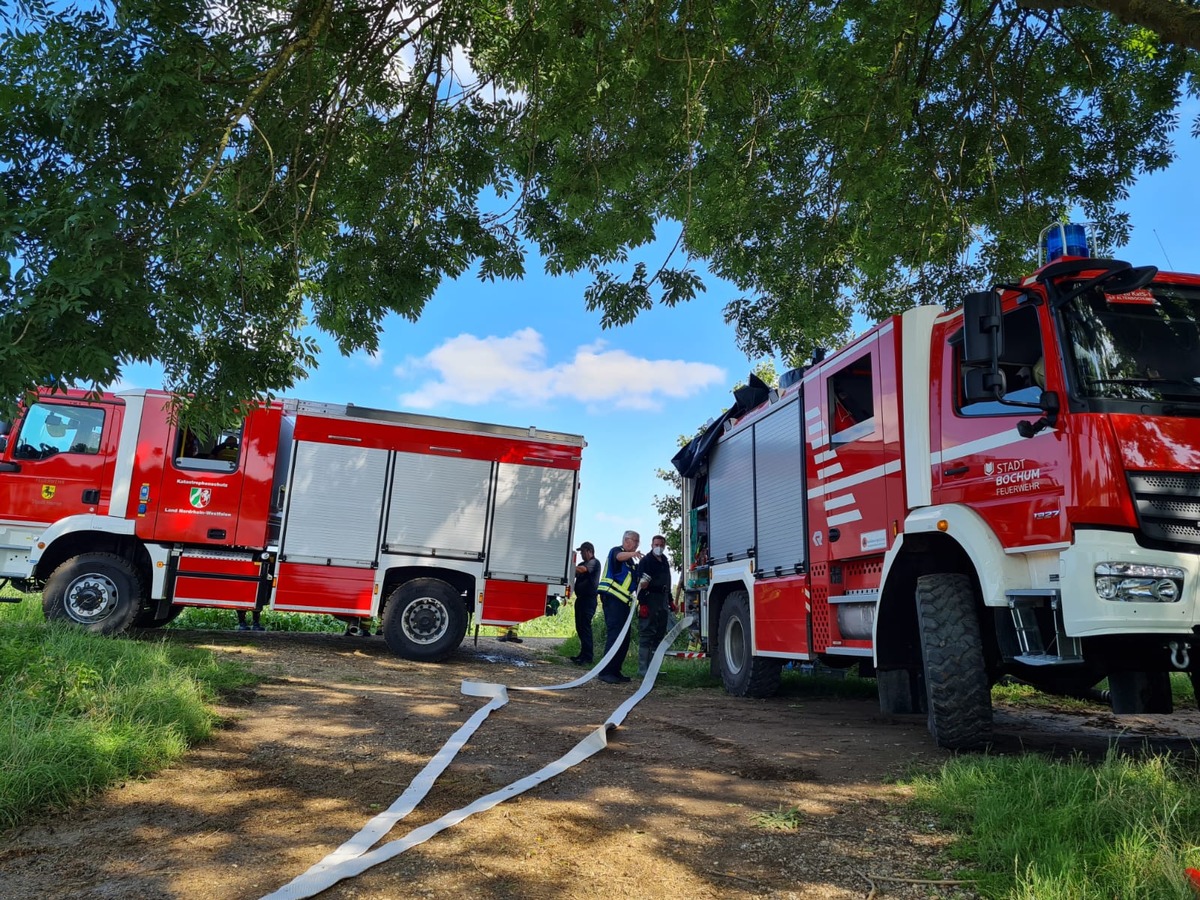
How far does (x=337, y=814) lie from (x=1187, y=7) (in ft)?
21.0

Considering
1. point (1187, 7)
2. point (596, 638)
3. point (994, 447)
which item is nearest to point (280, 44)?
point (994, 447)

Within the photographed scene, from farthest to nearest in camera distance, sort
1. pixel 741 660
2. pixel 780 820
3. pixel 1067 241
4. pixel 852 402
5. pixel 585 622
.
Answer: pixel 585 622, pixel 741 660, pixel 852 402, pixel 1067 241, pixel 780 820

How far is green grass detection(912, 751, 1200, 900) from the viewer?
2754 millimetres

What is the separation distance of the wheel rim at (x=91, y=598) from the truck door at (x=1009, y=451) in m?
8.70

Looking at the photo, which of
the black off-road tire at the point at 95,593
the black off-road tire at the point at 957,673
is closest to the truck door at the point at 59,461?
the black off-road tire at the point at 95,593

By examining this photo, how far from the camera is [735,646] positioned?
8938 millimetres

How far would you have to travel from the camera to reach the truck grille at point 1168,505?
4195mm

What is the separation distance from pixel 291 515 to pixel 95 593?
2.19 m

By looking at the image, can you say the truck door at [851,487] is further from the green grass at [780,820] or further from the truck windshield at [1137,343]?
the green grass at [780,820]

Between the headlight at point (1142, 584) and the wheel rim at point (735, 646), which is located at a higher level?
the headlight at point (1142, 584)

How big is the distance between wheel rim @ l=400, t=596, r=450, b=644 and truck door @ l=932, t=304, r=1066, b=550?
6.61 meters

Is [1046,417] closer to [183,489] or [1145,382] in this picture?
[1145,382]

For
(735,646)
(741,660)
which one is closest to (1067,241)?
(741,660)

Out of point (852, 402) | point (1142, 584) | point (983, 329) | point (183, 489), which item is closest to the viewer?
point (1142, 584)
